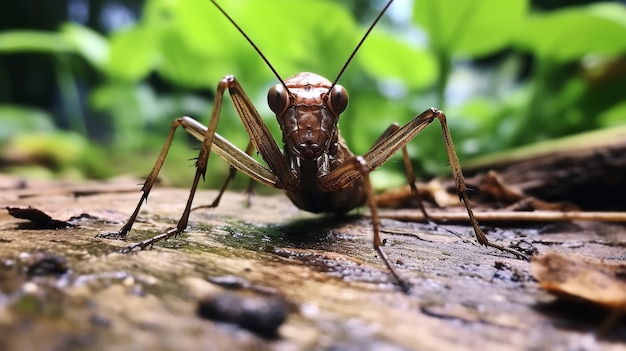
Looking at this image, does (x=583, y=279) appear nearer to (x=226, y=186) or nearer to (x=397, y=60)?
(x=226, y=186)

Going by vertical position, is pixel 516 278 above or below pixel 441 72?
below

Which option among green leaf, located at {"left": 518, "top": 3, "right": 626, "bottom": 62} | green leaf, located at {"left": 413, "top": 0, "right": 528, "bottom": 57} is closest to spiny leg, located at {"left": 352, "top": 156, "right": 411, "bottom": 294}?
green leaf, located at {"left": 413, "top": 0, "right": 528, "bottom": 57}

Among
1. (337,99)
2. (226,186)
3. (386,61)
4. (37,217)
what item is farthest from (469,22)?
(37,217)

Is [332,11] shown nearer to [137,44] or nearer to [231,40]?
[231,40]

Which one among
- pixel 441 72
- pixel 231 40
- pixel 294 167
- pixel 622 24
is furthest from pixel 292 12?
pixel 622 24

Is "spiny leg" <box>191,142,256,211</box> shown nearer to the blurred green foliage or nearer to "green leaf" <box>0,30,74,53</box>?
the blurred green foliage

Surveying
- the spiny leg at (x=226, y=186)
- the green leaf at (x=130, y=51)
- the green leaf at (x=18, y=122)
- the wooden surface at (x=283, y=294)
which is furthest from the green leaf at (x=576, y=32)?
the green leaf at (x=18, y=122)
